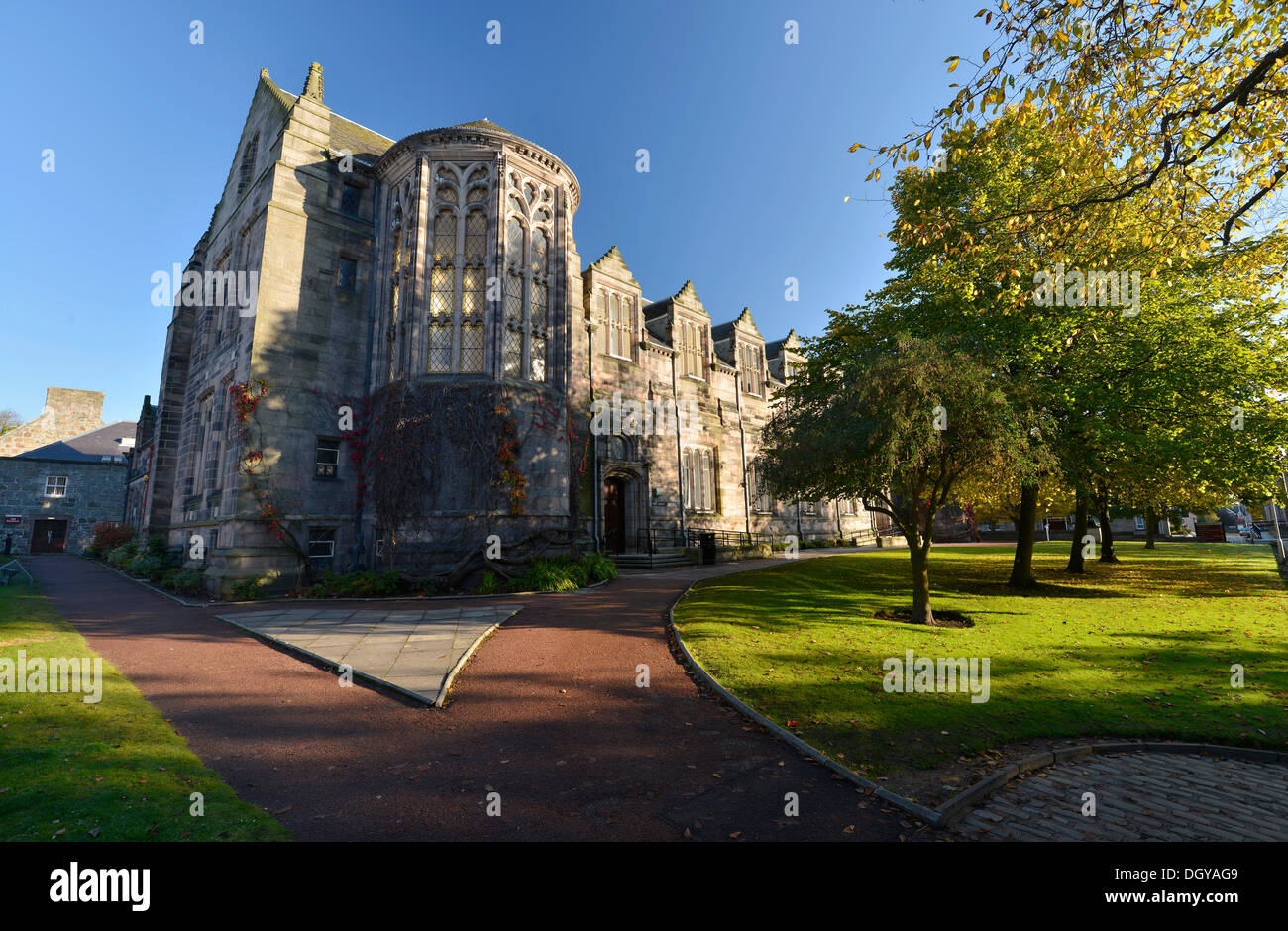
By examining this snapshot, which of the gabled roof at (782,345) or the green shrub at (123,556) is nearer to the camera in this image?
the green shrub at (123,556)

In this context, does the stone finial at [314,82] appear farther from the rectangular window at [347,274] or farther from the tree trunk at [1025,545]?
the tree trunk at [1025,545]

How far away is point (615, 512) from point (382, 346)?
1219cm

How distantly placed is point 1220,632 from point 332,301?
26322 mm

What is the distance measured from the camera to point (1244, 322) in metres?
14.7

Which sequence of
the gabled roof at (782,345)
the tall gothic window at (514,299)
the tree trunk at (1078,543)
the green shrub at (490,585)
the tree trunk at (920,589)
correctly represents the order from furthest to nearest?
1. the gabled roof at (782,345)
2. the tree trunk at (1078,543)
3. the tall gothic window at (514,299)
4. the green shrub at (490,585)
5. the tree trunk at (920,589)

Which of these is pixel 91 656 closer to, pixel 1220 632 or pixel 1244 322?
pixel 1220 632

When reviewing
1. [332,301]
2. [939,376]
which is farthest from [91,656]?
[939,376]

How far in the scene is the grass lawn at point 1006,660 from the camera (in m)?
6.07

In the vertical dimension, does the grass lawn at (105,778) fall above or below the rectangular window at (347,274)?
below

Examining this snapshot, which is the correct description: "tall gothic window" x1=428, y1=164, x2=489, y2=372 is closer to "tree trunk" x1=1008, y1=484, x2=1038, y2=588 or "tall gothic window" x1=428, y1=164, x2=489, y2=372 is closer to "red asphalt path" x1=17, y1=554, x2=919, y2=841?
"red asphalt path" x1=17, y1=554, x2=919, y2=841

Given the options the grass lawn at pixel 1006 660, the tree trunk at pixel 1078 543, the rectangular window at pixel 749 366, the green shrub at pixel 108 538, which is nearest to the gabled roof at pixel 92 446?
the green shrub at pixel 108 538

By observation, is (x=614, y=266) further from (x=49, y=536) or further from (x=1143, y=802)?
(x=49, y=536)

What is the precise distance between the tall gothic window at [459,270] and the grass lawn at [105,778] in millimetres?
13654

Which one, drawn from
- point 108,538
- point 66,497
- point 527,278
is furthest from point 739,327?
point 66,497
